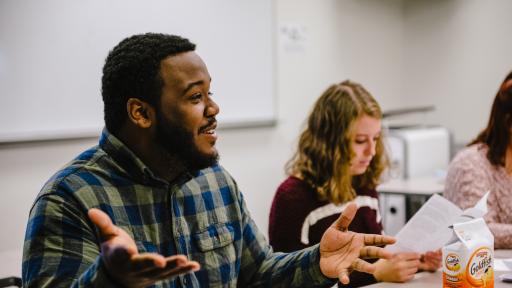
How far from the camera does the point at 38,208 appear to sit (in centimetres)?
109

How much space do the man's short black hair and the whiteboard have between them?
1.42m

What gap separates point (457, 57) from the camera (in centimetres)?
445

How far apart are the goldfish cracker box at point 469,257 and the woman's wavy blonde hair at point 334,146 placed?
0.62 metres

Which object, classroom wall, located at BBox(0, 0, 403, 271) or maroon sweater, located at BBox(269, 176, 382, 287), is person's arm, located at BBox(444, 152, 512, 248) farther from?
classroom wall, located at BBox(0, 0, 403, 271)

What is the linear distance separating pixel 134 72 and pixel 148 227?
1.08 ft

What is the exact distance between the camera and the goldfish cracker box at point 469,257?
4.17 feet

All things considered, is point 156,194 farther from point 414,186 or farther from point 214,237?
point 414,186

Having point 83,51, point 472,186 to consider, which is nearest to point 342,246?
point 472,186

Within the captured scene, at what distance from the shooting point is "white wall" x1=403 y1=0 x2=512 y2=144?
13.8 feet

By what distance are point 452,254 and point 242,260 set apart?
0.51 meters

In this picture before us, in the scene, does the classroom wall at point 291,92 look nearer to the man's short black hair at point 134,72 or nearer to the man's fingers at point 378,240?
the man's short black hair at point 134,72

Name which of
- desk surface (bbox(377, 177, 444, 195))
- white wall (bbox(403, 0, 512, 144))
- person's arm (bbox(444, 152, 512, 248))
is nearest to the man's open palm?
person's arm (bbox(444, 152, 512, 248))

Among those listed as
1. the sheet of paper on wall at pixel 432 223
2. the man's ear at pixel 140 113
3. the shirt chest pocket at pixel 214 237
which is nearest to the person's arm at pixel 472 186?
the sheet of paper on wall at pixel 432 223

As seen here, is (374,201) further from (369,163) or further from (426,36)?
(426,36)
